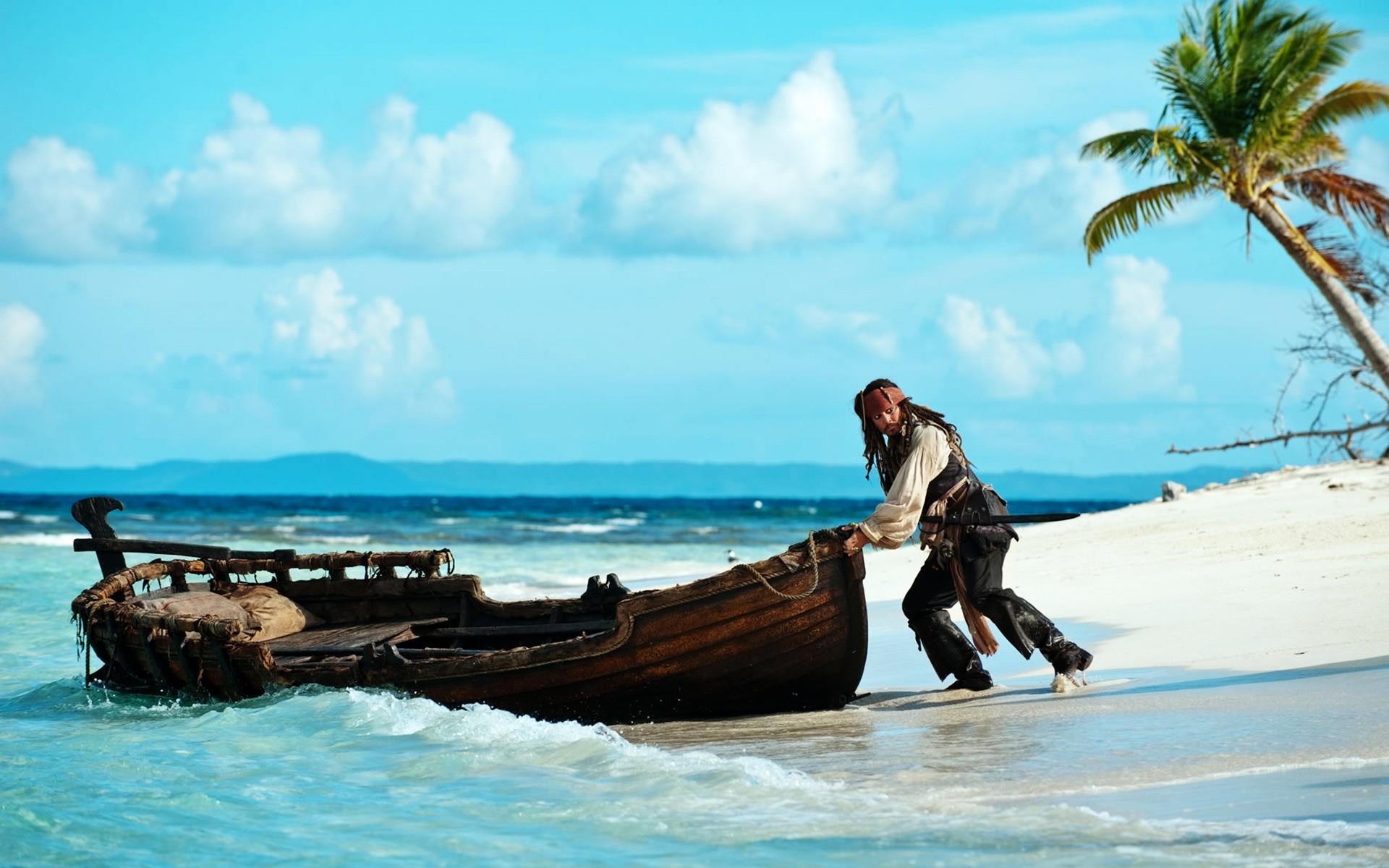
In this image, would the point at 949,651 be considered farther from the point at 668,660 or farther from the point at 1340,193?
the point at 1340,193

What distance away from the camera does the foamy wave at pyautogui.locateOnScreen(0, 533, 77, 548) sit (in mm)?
32916

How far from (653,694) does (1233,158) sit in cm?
1350

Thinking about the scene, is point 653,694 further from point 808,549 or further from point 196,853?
point 196,853

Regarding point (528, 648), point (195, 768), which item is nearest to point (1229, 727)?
point (528, 648)

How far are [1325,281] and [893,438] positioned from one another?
12415 mm

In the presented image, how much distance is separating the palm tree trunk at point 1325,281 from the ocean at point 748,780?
35.0 ft

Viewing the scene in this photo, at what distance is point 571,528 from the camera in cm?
4703

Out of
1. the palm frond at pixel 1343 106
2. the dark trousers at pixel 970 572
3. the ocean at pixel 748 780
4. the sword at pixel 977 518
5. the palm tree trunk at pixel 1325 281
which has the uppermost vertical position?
the palm frond at pixel 1343 106

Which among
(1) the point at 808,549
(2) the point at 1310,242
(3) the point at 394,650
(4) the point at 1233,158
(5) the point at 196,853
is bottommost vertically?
(5) the point at 196,853

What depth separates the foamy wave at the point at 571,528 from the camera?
44.2m

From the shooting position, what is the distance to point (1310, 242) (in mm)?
17438

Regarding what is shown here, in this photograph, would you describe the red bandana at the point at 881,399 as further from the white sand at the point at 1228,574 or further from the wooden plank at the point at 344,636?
the wooden plank at the point at 344,636

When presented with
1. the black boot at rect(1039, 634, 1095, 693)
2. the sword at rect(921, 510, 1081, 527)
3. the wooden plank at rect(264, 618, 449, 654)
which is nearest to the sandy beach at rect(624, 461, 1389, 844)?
the black boot at rect(1039, 634, 1095, 693)

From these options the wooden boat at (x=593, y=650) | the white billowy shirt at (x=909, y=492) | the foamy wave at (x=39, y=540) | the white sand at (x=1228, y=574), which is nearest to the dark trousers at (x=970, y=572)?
the white billowy shirt at (x=909, y=492)
